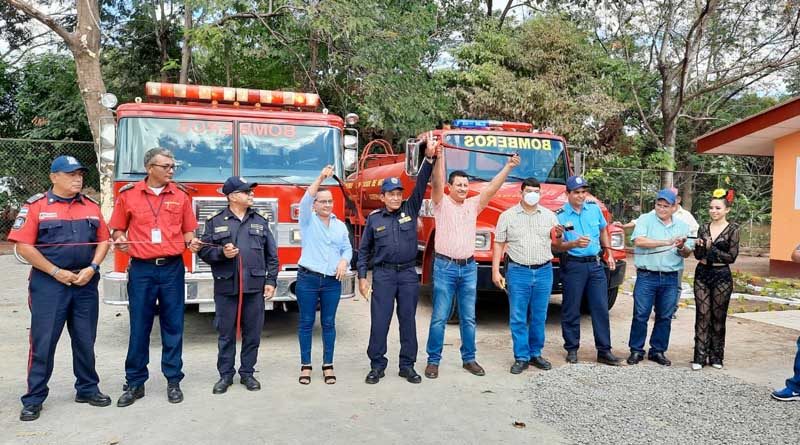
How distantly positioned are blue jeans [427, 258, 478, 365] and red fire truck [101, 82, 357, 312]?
1163 millimetres

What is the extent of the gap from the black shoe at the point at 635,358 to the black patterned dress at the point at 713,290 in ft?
1.56

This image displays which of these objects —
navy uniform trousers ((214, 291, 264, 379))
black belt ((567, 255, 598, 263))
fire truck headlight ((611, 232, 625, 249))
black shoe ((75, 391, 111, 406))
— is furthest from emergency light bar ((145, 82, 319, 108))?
fire truck headlight ((611, 232, 625, 249))

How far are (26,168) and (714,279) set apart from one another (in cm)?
1572

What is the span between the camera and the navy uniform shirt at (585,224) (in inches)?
238

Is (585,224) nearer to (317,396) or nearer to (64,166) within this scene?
(317,396)

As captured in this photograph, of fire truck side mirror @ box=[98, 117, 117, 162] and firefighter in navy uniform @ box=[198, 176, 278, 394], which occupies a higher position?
fire truck side mirror @ box=[98, 117, 117, 162]

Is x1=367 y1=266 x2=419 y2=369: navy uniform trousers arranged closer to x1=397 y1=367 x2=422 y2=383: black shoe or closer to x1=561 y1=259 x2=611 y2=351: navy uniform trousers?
x1=397 y1=367 x2=422 y2=383: black shoe

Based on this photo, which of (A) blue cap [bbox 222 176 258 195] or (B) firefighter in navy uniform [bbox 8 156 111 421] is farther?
(A) blue cap [bbox 222 176 258 195]

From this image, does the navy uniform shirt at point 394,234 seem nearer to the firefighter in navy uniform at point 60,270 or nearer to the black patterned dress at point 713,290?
the firefighter in navy uniform at point 60,270

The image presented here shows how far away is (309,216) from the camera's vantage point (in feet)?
17.8

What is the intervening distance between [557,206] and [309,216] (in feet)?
11.5

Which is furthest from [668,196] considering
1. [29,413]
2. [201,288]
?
[29,413]

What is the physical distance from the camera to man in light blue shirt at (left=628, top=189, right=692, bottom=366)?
6.11 metres

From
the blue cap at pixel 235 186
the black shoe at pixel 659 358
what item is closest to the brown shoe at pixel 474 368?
the black shoe at pixel 659 358
